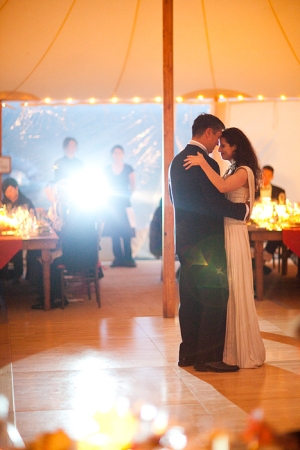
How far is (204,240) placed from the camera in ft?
13.6

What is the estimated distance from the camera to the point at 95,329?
5.39m

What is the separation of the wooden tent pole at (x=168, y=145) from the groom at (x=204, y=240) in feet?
5.34

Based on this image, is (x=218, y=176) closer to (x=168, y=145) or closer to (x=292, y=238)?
(x=168, y=145)

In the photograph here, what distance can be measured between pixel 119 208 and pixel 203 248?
5.28 metres

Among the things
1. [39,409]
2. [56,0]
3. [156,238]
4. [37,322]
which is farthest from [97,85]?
[39,409]

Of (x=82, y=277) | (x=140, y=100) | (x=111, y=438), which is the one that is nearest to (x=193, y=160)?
(x=111, y=438)

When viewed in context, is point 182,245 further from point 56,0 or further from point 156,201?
point 156,201

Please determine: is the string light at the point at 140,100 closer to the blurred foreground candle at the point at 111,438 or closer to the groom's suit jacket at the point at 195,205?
the groom's suit jacket at the point at 195,205

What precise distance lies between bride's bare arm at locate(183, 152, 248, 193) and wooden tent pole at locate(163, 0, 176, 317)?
1.71 metres

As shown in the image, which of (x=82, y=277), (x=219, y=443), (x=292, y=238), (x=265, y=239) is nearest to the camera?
(x=219, y=443)

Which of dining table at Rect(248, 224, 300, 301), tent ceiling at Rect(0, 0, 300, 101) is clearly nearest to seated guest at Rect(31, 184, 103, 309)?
dining table at Rect(248, 224, 300, 301)

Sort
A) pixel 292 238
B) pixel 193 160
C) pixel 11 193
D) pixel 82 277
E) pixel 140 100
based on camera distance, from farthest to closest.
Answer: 1. pixel 140 100
2. pixel 11 193
3. pixel 82 277
4. pixel 292 238
5. pixel 193 160

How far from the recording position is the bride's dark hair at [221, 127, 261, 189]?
4164 mm

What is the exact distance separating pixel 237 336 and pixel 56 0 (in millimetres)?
4765
